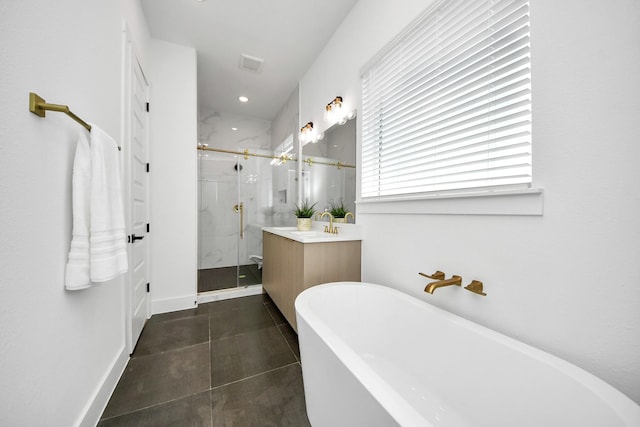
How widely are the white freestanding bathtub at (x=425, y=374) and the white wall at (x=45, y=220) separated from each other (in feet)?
2.98

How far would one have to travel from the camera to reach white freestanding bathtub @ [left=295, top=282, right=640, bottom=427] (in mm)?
654

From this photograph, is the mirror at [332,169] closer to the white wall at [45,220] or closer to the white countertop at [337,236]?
the white countertop at [337,236]

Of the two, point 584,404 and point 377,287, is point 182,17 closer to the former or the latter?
point 377,287

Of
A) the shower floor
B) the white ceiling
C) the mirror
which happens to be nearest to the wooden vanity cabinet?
the mirror

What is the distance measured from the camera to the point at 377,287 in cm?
148

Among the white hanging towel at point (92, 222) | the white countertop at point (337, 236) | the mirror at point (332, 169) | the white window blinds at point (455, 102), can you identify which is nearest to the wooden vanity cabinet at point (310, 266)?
the white countertop at point (337, 236)

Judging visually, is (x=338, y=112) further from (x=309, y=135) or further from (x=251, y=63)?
(x=251, y=63)

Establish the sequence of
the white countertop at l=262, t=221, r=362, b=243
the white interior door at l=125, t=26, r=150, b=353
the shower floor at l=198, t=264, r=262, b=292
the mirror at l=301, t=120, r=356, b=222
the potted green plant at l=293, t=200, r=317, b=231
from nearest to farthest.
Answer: the white interior door at l=125, t=26, r=150, b=353 < the white countertop at l=262, t=221, r=362, b=243 < the mirror at l=301, t=120, r=356, b=222 < the potted green plant at l=293, t=200, r=317, b=231 < the shower floor at l=198, t=264, r=262, b=292

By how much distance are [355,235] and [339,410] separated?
128 centimetres

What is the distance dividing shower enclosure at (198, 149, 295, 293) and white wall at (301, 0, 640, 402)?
8.60ft

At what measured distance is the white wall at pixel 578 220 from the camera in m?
0.71

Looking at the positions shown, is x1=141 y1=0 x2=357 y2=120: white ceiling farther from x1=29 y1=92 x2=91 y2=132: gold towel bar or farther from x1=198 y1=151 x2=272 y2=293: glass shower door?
x1=29 y1=92 x2=91 y2=132: gold towel bar

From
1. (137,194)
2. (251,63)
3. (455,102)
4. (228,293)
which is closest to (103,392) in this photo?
(137,194)

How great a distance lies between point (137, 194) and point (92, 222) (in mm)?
→ 1121
